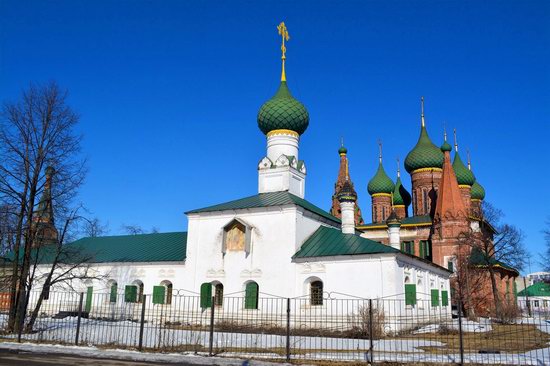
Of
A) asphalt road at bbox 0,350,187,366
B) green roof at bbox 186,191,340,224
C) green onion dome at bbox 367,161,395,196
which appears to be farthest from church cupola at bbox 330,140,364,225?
asphalt road at bbox 0,350,187,366

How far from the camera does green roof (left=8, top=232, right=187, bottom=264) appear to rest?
25.6 metres

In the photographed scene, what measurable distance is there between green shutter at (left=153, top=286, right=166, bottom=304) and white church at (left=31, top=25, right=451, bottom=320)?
48 mm

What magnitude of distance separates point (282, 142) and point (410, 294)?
1081cm

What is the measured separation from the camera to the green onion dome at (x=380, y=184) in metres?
45.7

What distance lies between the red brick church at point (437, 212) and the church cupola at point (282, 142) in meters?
6.02

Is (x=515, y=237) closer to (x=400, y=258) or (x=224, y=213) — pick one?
(x=400, y=258)

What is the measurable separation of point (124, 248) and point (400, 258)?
15.5 m

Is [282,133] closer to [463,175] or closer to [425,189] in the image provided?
[425,189]

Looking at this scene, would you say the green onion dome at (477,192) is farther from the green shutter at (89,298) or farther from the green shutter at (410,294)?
the green shutter at (89,298)

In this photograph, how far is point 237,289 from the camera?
2253 centimetres

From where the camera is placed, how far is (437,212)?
114ft

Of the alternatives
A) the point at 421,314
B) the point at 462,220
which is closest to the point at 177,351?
the point at 421,314

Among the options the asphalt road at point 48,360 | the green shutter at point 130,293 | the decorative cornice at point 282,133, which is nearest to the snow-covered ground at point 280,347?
the asphalt road at point 48,360

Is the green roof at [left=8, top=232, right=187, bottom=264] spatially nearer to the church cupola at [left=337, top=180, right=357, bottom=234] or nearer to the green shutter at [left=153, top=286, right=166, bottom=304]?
the green shutter at [left=153, top=286, right=166, bottom=304]
